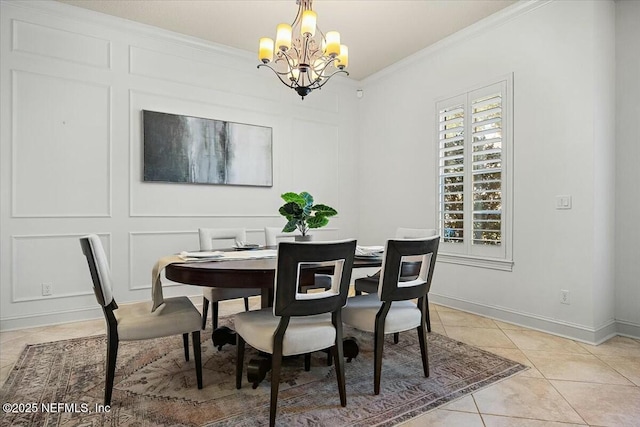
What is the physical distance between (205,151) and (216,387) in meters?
2.77

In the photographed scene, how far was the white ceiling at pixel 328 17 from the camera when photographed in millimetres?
3385

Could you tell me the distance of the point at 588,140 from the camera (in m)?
2.90

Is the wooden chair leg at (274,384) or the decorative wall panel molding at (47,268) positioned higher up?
the decorative wall panel molding at (47,268)

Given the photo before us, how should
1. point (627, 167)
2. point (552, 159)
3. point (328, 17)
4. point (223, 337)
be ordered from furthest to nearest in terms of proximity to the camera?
point (328, 17)
point (552, 159)
point (627, 167)
point (223, 337)

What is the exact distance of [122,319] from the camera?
1987 millimetres

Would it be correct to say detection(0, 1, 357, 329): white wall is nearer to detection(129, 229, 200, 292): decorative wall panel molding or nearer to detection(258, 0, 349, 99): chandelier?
detection(129, 229, 200, 292): decorative wall panel molding

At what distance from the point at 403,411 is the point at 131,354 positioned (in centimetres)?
189

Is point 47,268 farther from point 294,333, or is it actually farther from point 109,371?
point 294,333

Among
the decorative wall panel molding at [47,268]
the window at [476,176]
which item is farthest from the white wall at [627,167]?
the decorative wall panel molding at [47,268]

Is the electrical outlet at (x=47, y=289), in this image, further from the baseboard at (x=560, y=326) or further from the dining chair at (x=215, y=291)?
the baseboard at (x=560, y=326)

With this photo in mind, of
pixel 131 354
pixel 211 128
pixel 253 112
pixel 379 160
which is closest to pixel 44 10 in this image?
pixel 211 128

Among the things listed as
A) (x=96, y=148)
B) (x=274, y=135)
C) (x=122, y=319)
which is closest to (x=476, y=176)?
(x=274, y=135)

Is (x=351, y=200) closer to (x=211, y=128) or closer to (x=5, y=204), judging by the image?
(x=211, y=128)

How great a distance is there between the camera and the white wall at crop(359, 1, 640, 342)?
292 centimetres
